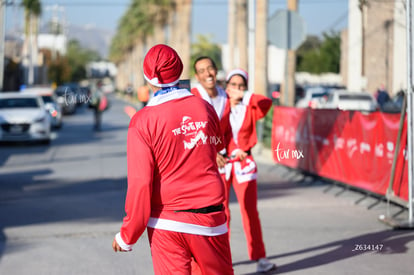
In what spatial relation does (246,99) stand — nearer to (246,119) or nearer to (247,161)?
(246,119)

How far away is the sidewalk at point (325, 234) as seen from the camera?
7145 millimetres

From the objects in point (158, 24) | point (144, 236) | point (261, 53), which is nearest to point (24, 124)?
point (261, 53)

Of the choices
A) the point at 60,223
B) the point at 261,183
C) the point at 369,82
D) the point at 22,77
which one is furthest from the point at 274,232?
the point at 22,77

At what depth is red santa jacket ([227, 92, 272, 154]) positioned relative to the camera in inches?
268

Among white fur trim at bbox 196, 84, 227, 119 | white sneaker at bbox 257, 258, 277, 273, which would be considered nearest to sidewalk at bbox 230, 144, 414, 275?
white sneaker at bbox 257, 258, 277, 273

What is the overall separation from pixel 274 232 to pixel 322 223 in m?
0.88

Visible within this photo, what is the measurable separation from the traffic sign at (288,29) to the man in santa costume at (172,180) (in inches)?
421

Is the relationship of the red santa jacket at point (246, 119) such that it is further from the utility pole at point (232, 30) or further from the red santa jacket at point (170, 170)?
the utility pole at point (232, 30)

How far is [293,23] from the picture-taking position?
14703mm

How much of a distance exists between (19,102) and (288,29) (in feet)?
43.5

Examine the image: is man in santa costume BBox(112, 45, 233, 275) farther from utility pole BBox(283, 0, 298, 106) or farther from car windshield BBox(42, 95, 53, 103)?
car windshield BBox(42, 95, 53, 103)

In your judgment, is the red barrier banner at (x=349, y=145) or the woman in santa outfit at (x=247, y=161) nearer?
the woman in santa outfit at (x=247, y=161)

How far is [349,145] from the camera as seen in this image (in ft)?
39.5

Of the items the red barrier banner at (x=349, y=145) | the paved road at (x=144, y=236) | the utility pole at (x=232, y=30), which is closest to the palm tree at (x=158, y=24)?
the utility pole at (x=232, y=30)
